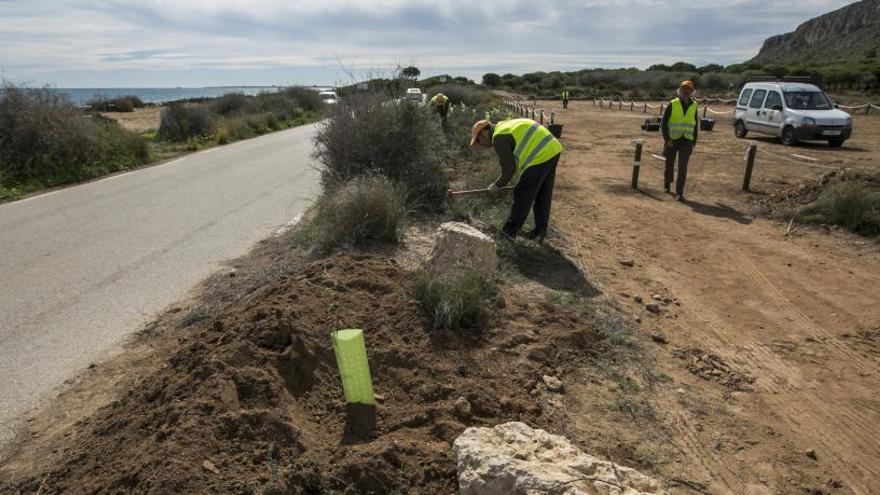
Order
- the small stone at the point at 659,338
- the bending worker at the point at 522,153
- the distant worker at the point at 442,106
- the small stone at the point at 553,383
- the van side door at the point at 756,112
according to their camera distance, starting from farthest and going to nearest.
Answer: the van side door at the point at 756,112 < the distant worker at the point at 442,106 < the bending worker at the point at 522,153 < the small stone at the point at 659,338 < the small stone at the point at 553,383

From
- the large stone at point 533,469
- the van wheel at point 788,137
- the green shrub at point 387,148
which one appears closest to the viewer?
the large stone at point 533,469

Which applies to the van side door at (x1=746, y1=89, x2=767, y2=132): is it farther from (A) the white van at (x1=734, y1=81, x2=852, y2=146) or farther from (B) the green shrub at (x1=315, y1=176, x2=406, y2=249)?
(B) the green shrub at (x1=315, y1=176, x2=406, y2=249)

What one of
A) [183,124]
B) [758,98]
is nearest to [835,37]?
[758,98]

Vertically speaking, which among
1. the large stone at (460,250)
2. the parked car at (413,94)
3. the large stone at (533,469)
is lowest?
the large stone at (533,469)

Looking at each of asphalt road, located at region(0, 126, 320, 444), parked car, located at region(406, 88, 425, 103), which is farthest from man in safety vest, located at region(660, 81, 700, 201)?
asphalt road, located at region(0, 126, 320, 444)

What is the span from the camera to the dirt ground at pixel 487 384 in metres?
2.93

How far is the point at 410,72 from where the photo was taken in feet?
34.3

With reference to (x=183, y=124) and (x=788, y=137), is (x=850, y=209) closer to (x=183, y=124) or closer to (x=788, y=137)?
A: (x=788, y=137)

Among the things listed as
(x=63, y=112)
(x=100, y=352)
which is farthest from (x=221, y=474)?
(x=63, y=112)

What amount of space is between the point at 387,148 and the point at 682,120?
17.7 feet

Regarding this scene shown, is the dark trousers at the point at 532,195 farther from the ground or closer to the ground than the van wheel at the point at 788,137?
farther from the ground

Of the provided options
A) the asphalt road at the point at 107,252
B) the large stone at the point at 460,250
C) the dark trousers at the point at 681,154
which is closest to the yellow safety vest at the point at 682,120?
the dark trousers at the point at 681,154

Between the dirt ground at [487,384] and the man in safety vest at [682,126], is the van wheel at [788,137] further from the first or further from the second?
the dirt ground at [487,384]

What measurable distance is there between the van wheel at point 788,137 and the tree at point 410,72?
40.1 ft
